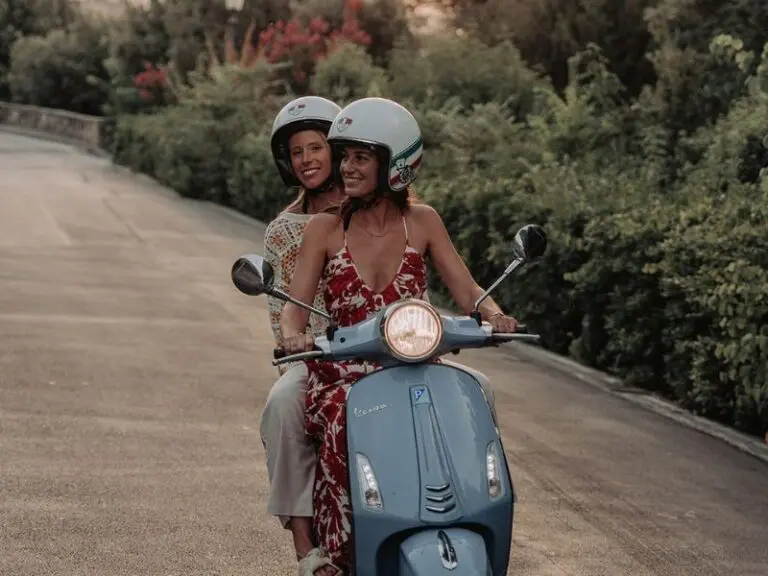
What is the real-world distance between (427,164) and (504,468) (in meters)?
14.0

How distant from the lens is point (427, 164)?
59.6 ft

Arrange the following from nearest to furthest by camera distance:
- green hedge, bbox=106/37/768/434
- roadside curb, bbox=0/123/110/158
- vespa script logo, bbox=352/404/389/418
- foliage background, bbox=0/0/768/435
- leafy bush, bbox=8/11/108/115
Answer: vespa script logo, bbox=352/404/389/418 < green hedge, bbox=106/37/768/434 < foliage background, bbox=0/0/768/435 < roadside curb, bbox=0/123/110/158 < leafy bush, bbox=8/11/108/115

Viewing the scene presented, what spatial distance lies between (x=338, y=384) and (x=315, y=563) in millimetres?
539

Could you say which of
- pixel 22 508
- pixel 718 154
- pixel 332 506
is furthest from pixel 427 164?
pixel 332 506

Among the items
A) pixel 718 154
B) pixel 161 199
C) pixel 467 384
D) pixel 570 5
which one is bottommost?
pixel 161 199

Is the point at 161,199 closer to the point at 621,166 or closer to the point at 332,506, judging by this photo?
the point at 621,166

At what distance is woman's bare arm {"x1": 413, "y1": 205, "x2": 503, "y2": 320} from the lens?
4902mm

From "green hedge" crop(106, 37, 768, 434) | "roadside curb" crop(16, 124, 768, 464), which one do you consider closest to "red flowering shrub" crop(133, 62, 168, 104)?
"green hedge" crop(106, 37, 768, 434)

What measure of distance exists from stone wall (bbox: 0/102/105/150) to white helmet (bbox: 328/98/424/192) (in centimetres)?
3702

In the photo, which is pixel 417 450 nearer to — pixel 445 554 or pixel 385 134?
pixel 445 554

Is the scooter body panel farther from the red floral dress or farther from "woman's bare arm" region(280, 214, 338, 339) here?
"woman's bare arm" region(280, 214, 338, 339)

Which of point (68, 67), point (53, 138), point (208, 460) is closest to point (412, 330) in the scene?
point (208, 460)

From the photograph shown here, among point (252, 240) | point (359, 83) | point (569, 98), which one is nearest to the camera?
point (569, 98)

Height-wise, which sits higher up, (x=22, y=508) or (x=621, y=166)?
(x=621, y=166)
